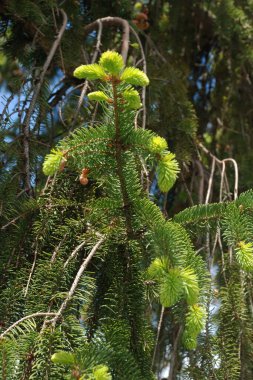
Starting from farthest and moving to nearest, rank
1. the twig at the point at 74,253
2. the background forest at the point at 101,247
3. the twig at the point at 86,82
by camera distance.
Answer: the twig at the point at 86,82
the twig at the point at 74,253
the background forest at the point at 101,247

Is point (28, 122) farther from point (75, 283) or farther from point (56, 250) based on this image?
point (75, 283)

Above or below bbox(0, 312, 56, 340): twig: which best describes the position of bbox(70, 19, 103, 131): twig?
above

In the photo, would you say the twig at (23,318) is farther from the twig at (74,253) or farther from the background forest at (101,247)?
the twig at (74,253)

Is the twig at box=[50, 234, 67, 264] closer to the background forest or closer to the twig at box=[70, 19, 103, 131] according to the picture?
the background forest

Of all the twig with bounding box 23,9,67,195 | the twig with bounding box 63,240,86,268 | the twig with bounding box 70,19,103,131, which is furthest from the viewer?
the twig with bounding box 70,19,103,131

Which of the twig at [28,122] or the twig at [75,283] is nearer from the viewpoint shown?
the twig at [75,283]

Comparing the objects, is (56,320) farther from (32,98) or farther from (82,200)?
(32,98)

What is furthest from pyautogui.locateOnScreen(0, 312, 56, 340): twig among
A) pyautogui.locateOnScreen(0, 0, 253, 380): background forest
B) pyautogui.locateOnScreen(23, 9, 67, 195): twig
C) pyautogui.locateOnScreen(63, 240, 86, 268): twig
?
pyautogui.locateOnScreen(23, 9, 67, 195): twig

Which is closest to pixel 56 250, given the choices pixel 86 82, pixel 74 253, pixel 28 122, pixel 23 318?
pixel 74 253

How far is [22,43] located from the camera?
178 centimetres

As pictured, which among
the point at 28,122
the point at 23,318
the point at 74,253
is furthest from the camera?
the point at 28,122

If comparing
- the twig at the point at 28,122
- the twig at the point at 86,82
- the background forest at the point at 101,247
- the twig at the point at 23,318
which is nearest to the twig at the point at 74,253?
the background forest at the point at 101,247

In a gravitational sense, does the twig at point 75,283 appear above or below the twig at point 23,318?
above

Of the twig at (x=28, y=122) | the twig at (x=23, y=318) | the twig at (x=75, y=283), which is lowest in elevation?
the twig at (x=23, y=318)
